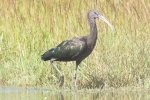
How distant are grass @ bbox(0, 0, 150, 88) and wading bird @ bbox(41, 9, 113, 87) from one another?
22 centimetres

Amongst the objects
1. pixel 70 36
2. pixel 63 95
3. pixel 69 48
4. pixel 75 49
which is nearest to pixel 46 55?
pixel 69 48

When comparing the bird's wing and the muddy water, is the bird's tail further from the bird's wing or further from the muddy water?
the muddy water

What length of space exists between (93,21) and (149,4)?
5.62 feet

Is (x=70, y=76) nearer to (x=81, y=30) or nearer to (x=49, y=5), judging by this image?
(x=81, y=30)

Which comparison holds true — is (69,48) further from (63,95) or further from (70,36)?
(63,95)

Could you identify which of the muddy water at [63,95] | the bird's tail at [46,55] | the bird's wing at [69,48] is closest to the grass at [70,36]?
the bird's tail at [46,55]

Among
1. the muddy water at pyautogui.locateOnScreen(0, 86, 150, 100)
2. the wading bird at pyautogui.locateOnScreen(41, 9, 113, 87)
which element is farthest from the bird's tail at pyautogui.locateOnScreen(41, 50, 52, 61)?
the muddy water at pyautogui.locateOnScreen(0, 86, 150, 100)

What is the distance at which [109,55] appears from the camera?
956 cm

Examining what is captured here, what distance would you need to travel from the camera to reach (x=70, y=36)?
34.5ft

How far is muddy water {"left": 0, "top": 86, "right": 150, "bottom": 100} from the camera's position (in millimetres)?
8273

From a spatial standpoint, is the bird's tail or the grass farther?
the bird's tail

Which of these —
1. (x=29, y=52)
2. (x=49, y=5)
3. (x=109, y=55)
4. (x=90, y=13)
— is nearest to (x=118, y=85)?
(x=109, y=55)

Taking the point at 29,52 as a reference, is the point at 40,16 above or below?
above

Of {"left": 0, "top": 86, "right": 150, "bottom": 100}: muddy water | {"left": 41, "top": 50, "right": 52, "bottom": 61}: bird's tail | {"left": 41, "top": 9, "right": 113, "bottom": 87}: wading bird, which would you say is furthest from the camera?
{"left": 41, "top": 50, "right": 52, "bottom": 61}: bird's tail
